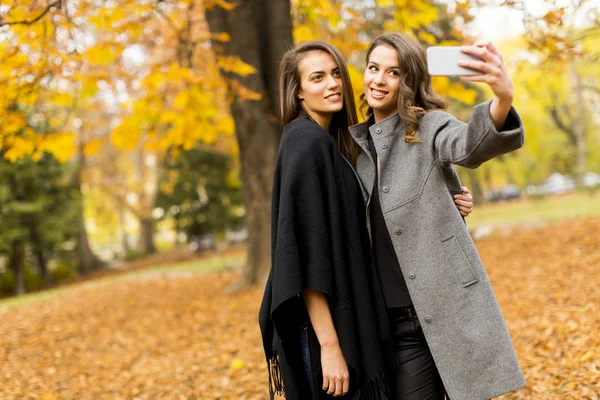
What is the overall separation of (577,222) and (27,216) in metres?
16.9

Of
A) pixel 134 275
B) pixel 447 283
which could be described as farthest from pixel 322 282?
pixel 134 275

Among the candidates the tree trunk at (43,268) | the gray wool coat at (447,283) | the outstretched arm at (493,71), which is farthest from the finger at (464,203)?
the tree trunk at (43,268)

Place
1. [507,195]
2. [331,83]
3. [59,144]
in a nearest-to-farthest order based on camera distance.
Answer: [331,83] → [59,144] → [507,195]

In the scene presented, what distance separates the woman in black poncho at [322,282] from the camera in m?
2.03

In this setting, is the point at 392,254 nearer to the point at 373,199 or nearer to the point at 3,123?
the point at 373,199

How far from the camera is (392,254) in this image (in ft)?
7.31

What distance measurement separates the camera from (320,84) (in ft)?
7.67

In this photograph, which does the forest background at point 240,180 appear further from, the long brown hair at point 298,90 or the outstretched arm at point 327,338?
the outstretched arm at point 327,338

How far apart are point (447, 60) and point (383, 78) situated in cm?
58

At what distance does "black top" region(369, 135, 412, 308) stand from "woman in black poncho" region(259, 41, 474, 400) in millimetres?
76

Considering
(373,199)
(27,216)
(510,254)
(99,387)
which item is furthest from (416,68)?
(27,216)

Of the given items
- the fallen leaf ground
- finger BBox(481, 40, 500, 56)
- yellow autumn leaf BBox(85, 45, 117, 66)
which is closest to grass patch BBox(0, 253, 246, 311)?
the fallen leaf ground

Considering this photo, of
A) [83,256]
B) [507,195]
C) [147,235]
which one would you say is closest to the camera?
[83,256]

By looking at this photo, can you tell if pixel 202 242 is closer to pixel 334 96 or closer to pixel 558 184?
pixel 334 96
